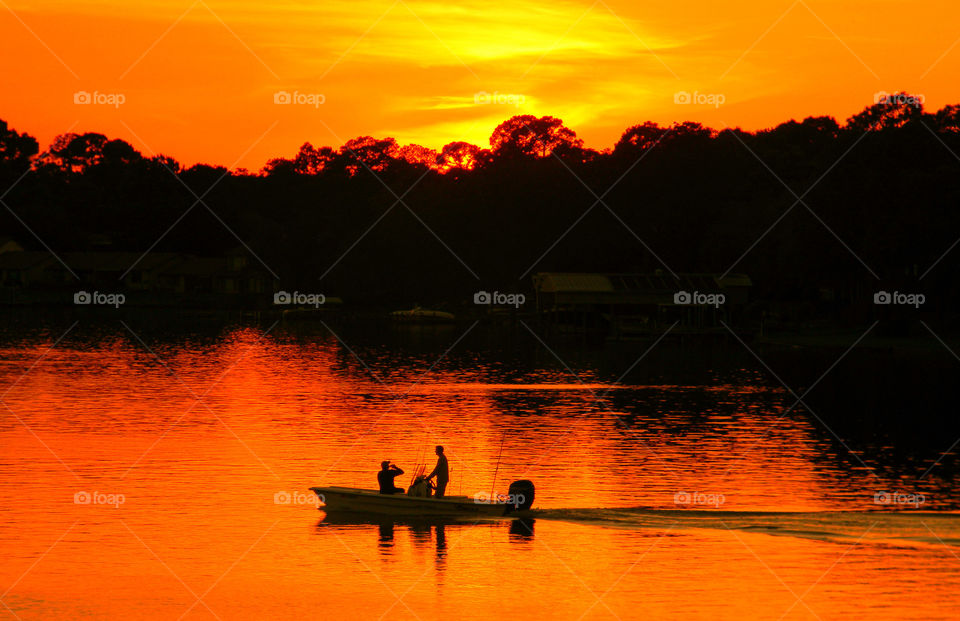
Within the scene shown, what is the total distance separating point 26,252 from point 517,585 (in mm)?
158960

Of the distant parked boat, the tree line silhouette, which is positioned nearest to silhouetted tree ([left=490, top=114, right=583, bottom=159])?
the tree line silhouette

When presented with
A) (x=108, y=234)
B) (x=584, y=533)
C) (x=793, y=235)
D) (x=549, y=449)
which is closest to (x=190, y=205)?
(x=108, y=234)

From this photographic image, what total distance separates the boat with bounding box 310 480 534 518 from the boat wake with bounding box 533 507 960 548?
0.72m

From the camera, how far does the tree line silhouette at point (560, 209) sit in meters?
91.8

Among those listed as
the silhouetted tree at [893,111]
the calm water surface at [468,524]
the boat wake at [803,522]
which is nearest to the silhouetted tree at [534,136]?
the silhouetted tree at [893,111]

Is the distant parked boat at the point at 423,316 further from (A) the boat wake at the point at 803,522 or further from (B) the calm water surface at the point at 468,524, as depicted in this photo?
(A) the boat wake at the point at 803,522

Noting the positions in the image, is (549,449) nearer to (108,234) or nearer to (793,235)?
(793,235)

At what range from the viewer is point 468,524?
29.5 meters

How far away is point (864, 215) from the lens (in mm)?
91188

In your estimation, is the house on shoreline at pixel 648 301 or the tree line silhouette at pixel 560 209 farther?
the house on shoreline at pixel 648 301

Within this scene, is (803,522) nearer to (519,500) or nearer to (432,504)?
(519,500)

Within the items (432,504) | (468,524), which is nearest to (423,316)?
(432,504)

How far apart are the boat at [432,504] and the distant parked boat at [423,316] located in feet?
373

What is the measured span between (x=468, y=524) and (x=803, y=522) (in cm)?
872
